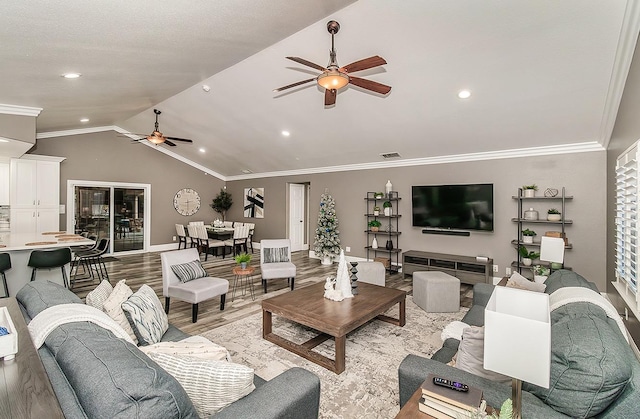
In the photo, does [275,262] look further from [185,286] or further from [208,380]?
[208,380]

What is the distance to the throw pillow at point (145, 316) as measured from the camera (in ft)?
6.56

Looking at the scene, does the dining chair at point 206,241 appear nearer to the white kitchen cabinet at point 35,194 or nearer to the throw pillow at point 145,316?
the white kitchen cabinet at point 35,194

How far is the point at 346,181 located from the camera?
765cm

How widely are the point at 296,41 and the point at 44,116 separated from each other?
506 cm

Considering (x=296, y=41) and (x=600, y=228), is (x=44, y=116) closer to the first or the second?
(x=296, y=41)

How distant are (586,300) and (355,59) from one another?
3279 mm

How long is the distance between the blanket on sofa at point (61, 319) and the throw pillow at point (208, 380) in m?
0.27

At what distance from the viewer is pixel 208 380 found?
1.29 meters

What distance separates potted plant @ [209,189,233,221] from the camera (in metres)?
10.5

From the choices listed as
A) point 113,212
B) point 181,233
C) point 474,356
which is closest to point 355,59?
point 474,356

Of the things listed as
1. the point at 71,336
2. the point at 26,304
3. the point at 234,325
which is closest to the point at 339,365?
the point at 234,325

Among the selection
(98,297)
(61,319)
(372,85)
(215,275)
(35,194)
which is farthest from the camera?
(35,194)

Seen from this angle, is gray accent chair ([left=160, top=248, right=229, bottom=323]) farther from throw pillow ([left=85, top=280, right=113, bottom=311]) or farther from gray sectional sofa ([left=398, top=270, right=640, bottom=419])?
gray sectional sofa ([left=398, top=270, right=640, bottom=419])

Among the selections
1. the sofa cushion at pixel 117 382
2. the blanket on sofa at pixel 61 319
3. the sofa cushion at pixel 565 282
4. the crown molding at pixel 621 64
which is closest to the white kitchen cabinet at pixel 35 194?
the blanket on sofa at pixel 61 319
